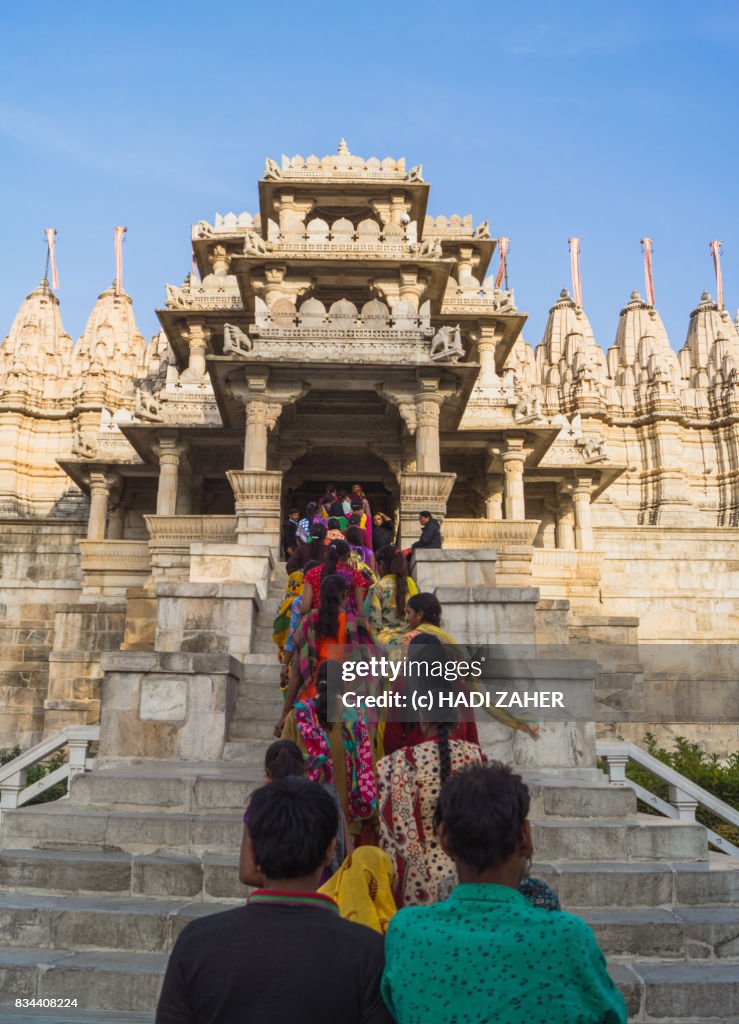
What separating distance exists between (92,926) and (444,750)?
2.86m

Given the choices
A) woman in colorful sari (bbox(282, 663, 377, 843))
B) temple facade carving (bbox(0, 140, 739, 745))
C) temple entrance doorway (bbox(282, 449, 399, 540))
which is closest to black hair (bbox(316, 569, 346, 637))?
woman in colorful sari (bbox(282, 663, 377, 843))

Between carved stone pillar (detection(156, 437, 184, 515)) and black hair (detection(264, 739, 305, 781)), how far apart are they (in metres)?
17.8

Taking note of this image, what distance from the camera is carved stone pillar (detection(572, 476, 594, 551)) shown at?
23469mm

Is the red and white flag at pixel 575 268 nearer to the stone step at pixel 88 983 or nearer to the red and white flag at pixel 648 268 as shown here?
the red and white flag at pixel 648 268

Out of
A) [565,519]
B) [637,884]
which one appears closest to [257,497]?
[565,519]

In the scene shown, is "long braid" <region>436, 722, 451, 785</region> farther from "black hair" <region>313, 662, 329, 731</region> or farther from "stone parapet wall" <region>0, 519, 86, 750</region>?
"stone parapet wall" <region>0, 519, 86, 750</region>

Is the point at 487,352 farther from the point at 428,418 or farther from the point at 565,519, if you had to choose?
the point at 428,418

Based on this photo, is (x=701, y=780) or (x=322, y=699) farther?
(x=701, y=780)

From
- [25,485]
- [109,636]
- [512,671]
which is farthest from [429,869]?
[25,485]

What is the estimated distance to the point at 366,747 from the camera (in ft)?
15.7

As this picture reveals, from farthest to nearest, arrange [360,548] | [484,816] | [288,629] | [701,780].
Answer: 1. [701,780]
2. [360,548]
3. [288,629]
4. [484,816]

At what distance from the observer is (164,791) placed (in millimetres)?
7047

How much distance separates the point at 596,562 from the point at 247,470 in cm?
925

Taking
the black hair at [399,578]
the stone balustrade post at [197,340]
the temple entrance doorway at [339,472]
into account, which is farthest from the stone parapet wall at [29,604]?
the black hair at [399,578]
